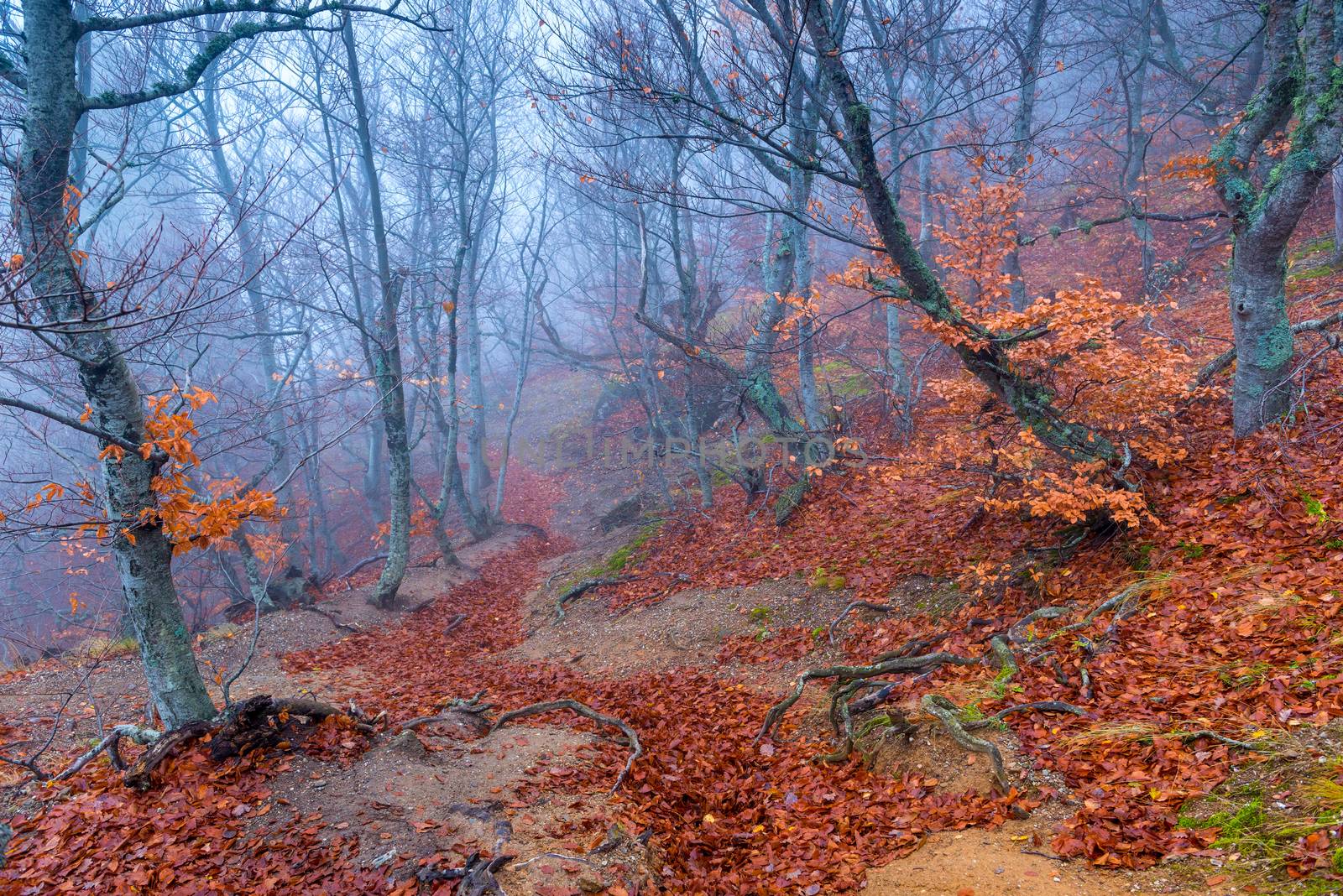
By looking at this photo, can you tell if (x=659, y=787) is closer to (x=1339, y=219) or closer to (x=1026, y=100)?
(x=1026, y=100)

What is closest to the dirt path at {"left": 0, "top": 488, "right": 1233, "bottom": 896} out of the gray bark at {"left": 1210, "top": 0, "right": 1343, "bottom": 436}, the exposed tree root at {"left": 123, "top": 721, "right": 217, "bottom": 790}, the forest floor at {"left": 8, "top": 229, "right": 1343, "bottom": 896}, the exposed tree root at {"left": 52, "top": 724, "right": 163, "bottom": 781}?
the forest floor at {"left": 8, "top": 229, "right": 1343, "bottom": 896}

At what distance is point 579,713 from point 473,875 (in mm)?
2763

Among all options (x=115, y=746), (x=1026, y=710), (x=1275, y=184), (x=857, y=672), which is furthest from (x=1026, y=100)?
(x=115, y=746)

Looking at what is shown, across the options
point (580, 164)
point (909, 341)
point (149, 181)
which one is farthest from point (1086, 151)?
point (149, 181)

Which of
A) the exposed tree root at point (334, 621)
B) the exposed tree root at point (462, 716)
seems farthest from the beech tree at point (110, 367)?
the exposed tree root at point (334, 621)

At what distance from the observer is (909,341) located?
1814cm

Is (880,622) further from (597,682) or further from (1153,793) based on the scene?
(1153,793)

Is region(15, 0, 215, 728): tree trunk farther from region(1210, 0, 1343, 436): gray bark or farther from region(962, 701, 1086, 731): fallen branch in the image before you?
region(1210, 0, 1343, 436): gray bark

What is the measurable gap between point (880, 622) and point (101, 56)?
51.7 feet

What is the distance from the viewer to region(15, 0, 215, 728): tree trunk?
436cm

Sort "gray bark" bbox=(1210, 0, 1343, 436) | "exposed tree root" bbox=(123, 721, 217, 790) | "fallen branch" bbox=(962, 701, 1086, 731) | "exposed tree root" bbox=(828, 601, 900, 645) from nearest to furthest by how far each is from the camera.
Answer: "exposed tree root" bbox=(123, 721, 217, 790) < "fallen branch" bbox=(962, 701, 1086, 731) < "gray bark" bbox=(1210, 0, 1343, 436) < "exposed tree root" bbox=(828, 601, 900, 645)

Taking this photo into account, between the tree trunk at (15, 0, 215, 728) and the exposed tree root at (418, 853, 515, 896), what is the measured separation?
2413 millimetres

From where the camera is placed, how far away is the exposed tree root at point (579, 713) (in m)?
5.38

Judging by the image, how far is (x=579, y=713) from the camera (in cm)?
622
